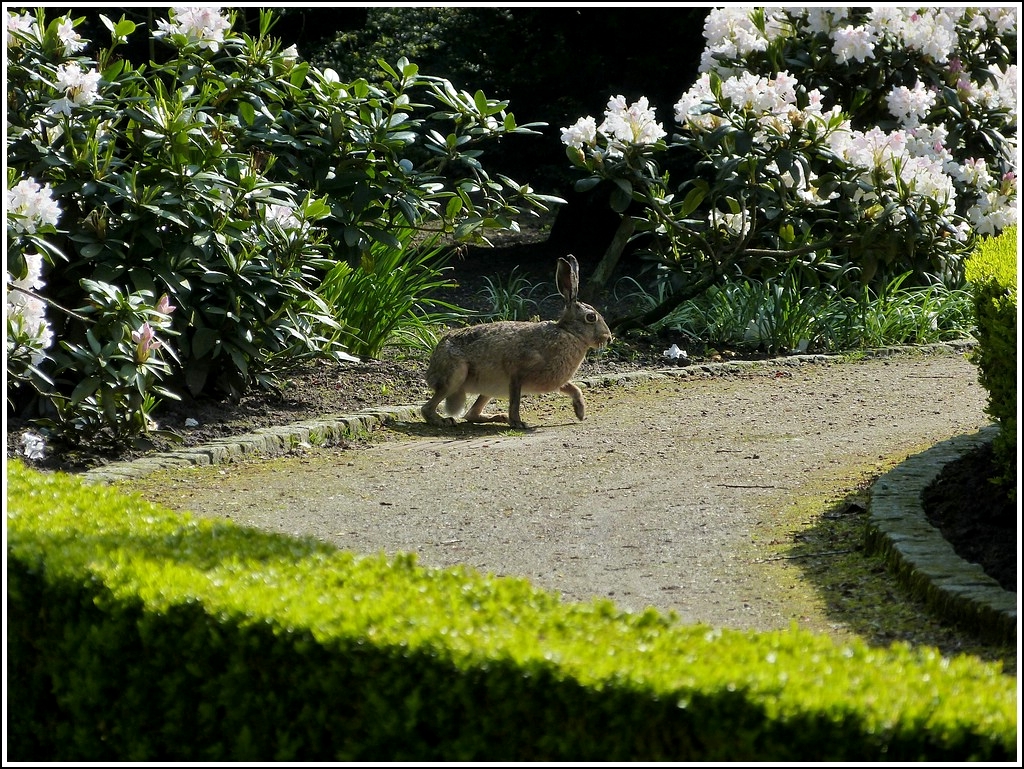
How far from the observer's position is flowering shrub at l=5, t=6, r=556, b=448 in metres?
7.46

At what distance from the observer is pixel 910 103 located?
1173 cm

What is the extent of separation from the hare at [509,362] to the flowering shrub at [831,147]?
2225 mm

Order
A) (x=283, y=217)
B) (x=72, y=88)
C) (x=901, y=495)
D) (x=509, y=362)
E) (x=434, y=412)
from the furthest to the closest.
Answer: (x=434, y=412), (x=509, y=362), (x=283, y=217), (x=72, y=88), (x=901, y=495)

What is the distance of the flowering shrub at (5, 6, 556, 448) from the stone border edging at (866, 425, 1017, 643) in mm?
3883

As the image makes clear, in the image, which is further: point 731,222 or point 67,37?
point 731,222

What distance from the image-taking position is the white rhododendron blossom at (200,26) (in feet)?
28.6

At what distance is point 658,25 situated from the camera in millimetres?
15766

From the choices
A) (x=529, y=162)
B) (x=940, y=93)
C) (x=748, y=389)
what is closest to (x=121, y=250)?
(x=748, y=389)

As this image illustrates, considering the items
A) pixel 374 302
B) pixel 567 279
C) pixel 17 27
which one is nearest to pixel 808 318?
pixel 567 279

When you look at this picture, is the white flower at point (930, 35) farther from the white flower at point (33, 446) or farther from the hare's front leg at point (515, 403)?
the white flower at point (33, 446)

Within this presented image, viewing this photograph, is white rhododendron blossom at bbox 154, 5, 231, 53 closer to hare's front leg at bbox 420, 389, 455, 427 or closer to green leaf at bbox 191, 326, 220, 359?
green leaf at bbox 191, 326, 220, 359

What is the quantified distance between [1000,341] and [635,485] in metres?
2.25

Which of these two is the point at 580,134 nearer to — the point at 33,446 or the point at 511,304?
the point at 511,304

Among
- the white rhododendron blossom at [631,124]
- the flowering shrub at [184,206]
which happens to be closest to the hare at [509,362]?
the flowering shrub at [184,206]
